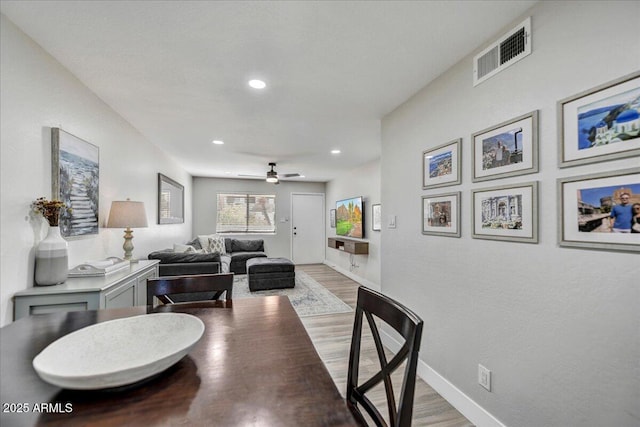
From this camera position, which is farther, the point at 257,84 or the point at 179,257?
the point at 179,257

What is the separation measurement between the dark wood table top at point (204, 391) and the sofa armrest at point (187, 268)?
2.47 metres

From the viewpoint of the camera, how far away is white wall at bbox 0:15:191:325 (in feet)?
5.29

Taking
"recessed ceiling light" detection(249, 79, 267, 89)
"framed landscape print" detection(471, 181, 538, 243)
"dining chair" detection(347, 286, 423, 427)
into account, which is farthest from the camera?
"recessed ceiling light" detection(249, 79, 267, 89)

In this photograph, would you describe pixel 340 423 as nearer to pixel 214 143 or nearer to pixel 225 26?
pixel 225 26

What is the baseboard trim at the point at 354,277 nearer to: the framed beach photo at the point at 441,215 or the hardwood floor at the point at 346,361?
the hardwood floor at the point at 346,361

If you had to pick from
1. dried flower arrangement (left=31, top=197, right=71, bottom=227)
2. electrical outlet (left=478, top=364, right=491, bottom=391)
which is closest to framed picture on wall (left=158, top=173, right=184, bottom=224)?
dried flower arrangement (left=31, top=197, right=71, bottom=227)

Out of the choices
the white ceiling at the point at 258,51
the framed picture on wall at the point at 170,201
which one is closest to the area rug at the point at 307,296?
the framed picture on wall at the point at 170,201

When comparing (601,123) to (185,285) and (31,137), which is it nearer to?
(185,285)


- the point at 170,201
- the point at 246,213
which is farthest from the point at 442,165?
the point at 246,213

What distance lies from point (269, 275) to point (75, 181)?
10.8ft

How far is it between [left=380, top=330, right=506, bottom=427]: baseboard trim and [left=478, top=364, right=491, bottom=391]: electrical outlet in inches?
6.0

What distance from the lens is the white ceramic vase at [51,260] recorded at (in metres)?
1.82

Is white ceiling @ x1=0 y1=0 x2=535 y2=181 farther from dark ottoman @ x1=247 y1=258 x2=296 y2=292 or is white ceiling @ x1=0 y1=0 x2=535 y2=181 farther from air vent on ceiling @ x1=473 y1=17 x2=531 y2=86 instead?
dark ottoman @ x1=247 y1=258 x2=296 y2=292

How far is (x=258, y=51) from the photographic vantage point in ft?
6.18
